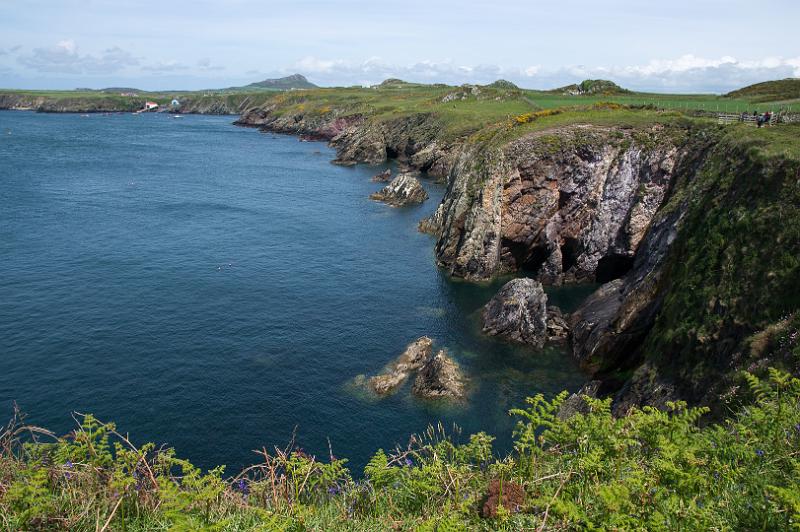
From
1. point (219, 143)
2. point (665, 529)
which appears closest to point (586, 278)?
point (665, 529)

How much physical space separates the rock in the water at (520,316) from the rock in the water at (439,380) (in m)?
9.01

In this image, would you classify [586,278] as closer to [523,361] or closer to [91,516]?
[523,361]

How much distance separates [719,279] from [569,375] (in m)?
14.9

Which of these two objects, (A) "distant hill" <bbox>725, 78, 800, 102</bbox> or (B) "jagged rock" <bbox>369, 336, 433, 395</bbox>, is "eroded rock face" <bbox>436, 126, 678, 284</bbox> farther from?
(A) "distant hill" <bbox>725, 78, 800, 102</bbox>

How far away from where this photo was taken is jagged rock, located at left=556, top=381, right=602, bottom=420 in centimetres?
3631

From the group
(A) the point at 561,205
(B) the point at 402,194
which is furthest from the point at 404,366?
(B) the point at 402,194

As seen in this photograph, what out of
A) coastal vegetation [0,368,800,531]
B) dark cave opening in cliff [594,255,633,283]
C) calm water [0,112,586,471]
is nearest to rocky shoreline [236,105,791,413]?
dark cave opening in cliff [594,255,633,283]

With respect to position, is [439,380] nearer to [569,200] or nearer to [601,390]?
[601,390]

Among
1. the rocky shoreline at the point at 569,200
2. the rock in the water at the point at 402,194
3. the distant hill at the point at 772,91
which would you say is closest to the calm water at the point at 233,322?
the rock in the water at the point at 402,194

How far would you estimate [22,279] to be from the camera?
193ft

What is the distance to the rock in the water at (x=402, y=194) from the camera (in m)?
103

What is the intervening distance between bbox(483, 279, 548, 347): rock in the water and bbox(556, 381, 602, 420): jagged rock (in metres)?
8.86

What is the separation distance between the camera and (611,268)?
6531 cm

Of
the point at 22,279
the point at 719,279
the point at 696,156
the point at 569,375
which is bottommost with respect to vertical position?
the point at 569,375
